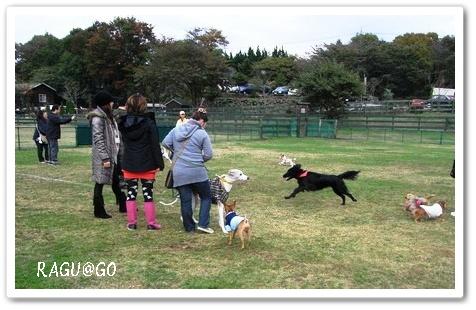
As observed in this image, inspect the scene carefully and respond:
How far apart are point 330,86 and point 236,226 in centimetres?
3084

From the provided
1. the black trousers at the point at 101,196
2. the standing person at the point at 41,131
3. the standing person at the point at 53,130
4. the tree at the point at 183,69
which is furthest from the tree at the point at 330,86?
the black trousers at the point at 101,196

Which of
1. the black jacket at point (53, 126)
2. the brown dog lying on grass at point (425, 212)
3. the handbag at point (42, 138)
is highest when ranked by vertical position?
the black jacket at point (53, 126)

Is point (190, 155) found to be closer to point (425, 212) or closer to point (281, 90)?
point (425, 212)

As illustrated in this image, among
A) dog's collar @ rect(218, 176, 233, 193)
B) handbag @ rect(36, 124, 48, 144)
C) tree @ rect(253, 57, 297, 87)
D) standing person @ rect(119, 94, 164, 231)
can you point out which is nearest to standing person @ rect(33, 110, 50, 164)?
handbag @ rect(36, 124, 48, 144)

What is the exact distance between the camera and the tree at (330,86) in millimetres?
35219

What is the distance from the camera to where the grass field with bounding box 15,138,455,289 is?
454 cm

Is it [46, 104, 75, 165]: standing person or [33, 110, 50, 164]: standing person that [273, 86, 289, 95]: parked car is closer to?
[33, 110, 50, 164]: standing person

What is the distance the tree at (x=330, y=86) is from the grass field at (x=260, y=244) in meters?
26.4

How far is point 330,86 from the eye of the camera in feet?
115

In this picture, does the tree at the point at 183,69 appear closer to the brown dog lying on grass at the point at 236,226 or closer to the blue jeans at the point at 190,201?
the blue jeans at the point at 190,201

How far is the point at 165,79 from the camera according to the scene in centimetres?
5081

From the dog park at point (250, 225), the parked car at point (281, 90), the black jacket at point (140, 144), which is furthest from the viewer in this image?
the parked car at point (281, 90)

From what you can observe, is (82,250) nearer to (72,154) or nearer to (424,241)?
(424,241)

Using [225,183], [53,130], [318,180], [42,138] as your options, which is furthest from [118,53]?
[225,183]
